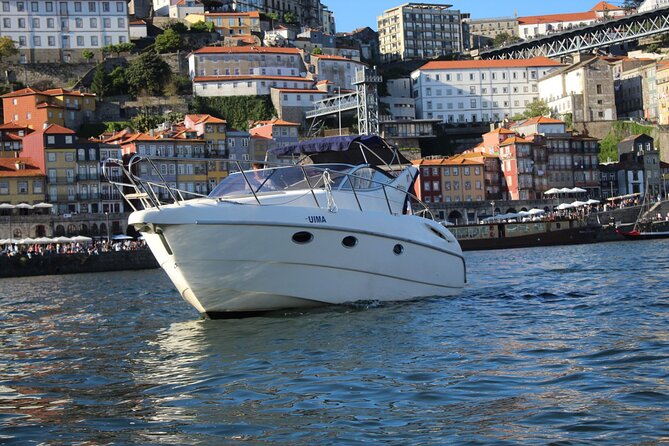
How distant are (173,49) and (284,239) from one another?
101 metres

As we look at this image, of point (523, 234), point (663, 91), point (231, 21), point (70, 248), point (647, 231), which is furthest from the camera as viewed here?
point (231, 21)

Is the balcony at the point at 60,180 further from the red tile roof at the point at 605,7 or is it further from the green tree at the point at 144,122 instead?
the red tile roof at the point at 605,7

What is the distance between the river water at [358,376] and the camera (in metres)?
10.9

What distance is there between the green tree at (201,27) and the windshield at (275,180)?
103634 mm

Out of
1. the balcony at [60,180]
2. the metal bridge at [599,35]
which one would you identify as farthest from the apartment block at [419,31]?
the balcony at [60,180]

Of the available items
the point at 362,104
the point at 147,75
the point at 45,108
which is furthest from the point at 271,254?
the point at 147,75

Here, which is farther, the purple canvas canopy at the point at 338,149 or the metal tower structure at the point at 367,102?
the metal tower structure at the point at 367,102

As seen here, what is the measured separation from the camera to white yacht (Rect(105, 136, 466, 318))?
63.1ft

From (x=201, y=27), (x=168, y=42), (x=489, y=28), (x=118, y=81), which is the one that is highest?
(x=489, y=28)

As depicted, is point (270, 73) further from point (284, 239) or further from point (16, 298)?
point (284, 239)

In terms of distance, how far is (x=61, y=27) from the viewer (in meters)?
114

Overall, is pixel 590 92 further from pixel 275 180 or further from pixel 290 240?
pixel 290 240

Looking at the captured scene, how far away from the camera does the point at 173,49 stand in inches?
4619

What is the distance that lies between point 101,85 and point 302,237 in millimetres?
91934
